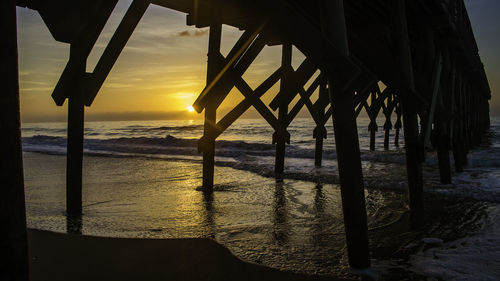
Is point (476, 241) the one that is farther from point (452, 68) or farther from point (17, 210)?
point (452, 68)

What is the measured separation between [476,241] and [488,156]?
365 inches

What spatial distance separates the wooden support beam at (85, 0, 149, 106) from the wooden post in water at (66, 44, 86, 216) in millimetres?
431

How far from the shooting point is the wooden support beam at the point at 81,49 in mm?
3306

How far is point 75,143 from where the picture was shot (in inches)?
162

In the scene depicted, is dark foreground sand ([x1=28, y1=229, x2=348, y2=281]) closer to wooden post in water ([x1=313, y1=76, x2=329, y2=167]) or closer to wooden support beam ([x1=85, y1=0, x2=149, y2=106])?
wooden support beam ([x1=85, y1=0, x2=149, y2=106])

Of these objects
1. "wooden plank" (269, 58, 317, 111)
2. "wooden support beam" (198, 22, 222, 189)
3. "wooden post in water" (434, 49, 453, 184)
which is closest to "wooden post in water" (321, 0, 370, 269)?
"wooden support beam" (198, 22, 222, 189)

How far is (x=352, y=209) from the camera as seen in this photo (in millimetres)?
2578

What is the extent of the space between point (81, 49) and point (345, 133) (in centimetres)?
266

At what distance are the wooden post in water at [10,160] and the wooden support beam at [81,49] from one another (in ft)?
6.92

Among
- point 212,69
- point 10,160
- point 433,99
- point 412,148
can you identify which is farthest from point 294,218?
point 10,160

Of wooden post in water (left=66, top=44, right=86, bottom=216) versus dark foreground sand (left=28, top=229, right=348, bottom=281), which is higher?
wooden post in water (left=66, top=44, right=86, bottom=216)

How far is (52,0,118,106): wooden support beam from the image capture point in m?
3.31

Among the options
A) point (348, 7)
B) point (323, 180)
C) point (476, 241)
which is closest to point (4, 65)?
point (476, 241)

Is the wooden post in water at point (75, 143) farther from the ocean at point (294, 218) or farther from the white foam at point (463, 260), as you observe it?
the white foam at point (463, 260)
